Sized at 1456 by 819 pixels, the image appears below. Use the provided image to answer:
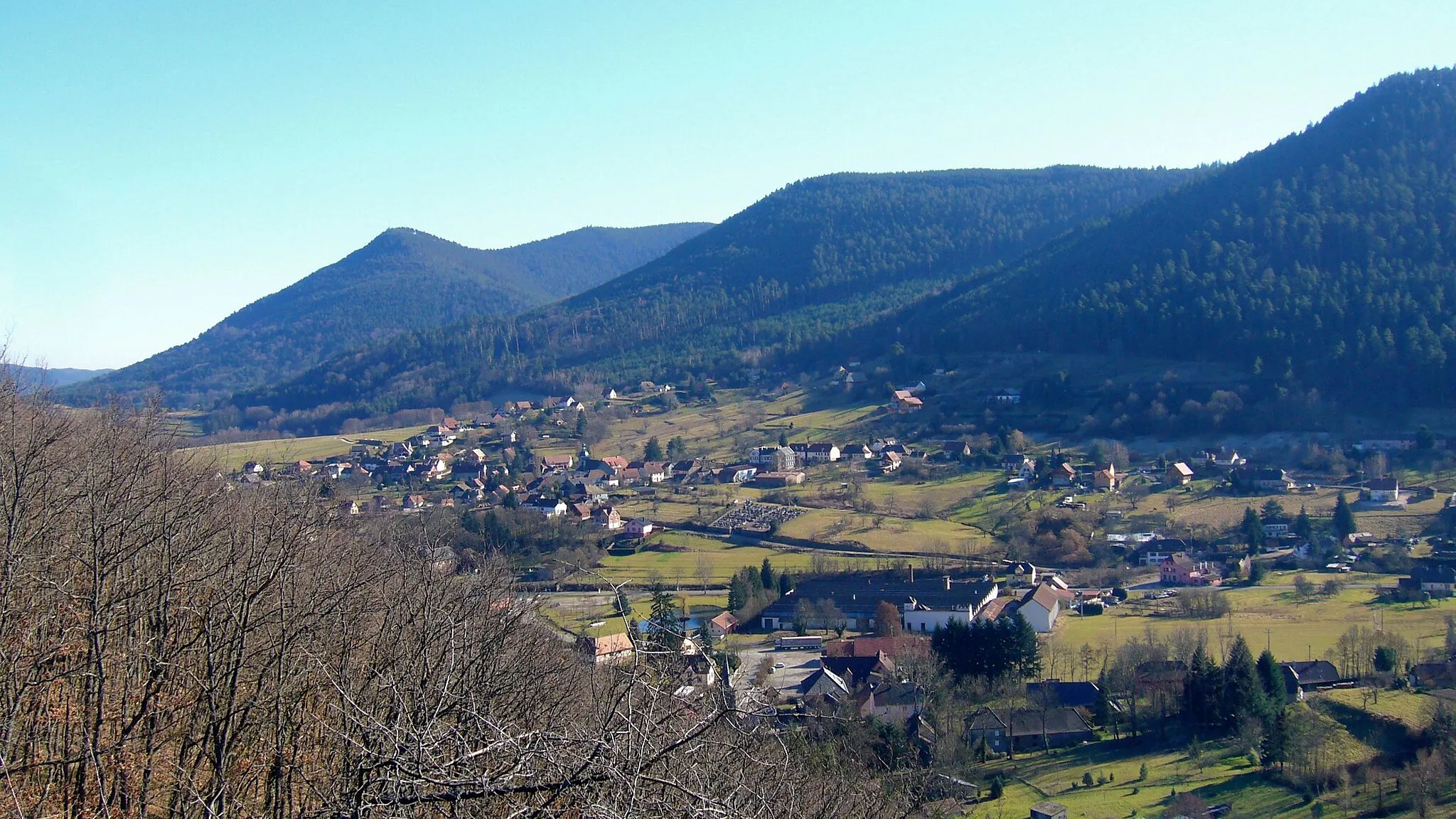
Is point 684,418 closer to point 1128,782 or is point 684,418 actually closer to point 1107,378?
point 1107,378

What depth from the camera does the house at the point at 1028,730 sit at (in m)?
15.1

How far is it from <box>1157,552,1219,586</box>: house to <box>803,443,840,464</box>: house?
17960 mm

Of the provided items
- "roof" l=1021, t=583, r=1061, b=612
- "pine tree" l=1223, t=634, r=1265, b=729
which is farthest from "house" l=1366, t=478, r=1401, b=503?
"pine tree" l=1223, t=634, r=1265, b=729

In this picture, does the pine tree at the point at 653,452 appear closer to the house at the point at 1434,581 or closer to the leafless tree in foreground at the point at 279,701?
the house at the point at 1434,581

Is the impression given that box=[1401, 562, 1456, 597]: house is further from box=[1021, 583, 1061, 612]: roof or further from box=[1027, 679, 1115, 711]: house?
box=[1027, 679, 1115, 711]: house

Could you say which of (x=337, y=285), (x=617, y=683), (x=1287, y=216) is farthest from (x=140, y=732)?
(x=337, y=285)

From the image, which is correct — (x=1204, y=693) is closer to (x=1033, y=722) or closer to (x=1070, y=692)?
(x=1070, y=692)

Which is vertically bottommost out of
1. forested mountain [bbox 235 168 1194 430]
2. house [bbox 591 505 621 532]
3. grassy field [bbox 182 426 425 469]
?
house [bbox 591 505 621 532]

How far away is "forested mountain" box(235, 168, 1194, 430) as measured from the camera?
230 feet

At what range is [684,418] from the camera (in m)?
54.4

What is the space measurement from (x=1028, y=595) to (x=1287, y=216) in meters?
39.4

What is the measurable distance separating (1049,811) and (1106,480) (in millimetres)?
23771

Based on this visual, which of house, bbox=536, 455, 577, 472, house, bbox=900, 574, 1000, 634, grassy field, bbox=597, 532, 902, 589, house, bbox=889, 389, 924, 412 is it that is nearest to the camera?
house, bbox=900, 574, 1000, 634

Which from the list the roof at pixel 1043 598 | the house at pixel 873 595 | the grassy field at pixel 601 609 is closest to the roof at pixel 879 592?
the house at pixel 873 595
